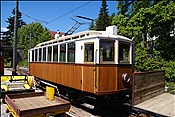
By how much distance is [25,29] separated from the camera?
6009 centimetres

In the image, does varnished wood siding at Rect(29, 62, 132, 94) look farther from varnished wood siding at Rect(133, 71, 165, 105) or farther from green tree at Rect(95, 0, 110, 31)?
green tree at Rect(95, 0, 110, 31)

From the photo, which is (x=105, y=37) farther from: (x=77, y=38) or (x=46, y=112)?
(x=46, y=112)

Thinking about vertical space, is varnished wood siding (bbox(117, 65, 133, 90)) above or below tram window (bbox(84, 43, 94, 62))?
below

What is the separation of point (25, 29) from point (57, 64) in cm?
5569

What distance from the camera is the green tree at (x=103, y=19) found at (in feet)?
128

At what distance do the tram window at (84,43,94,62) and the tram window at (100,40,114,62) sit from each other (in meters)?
0.36

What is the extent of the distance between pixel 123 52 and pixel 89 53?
1.42 meters

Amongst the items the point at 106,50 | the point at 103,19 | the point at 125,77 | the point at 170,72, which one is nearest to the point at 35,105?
the point at 106,50

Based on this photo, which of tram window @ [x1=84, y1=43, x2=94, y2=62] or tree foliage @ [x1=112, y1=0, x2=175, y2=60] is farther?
tree foliage @ [x1=112, y1=0, x2=175, y2=60]

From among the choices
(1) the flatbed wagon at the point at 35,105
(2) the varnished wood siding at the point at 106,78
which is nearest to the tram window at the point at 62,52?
Answer: (2) the varnished wood siding at the point at 106,78

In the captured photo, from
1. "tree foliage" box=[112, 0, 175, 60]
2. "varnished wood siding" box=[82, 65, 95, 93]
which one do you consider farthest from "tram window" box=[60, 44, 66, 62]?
"tree foliage" box=[112, 0, 175, 60]

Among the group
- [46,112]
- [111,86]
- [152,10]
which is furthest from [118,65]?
[152,10]

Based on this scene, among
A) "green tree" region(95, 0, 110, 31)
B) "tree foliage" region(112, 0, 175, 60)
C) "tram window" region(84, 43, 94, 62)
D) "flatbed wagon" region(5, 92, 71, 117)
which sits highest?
"green tree" region(95, 0, 110, 31)

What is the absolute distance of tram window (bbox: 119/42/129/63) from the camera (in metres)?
6.98
